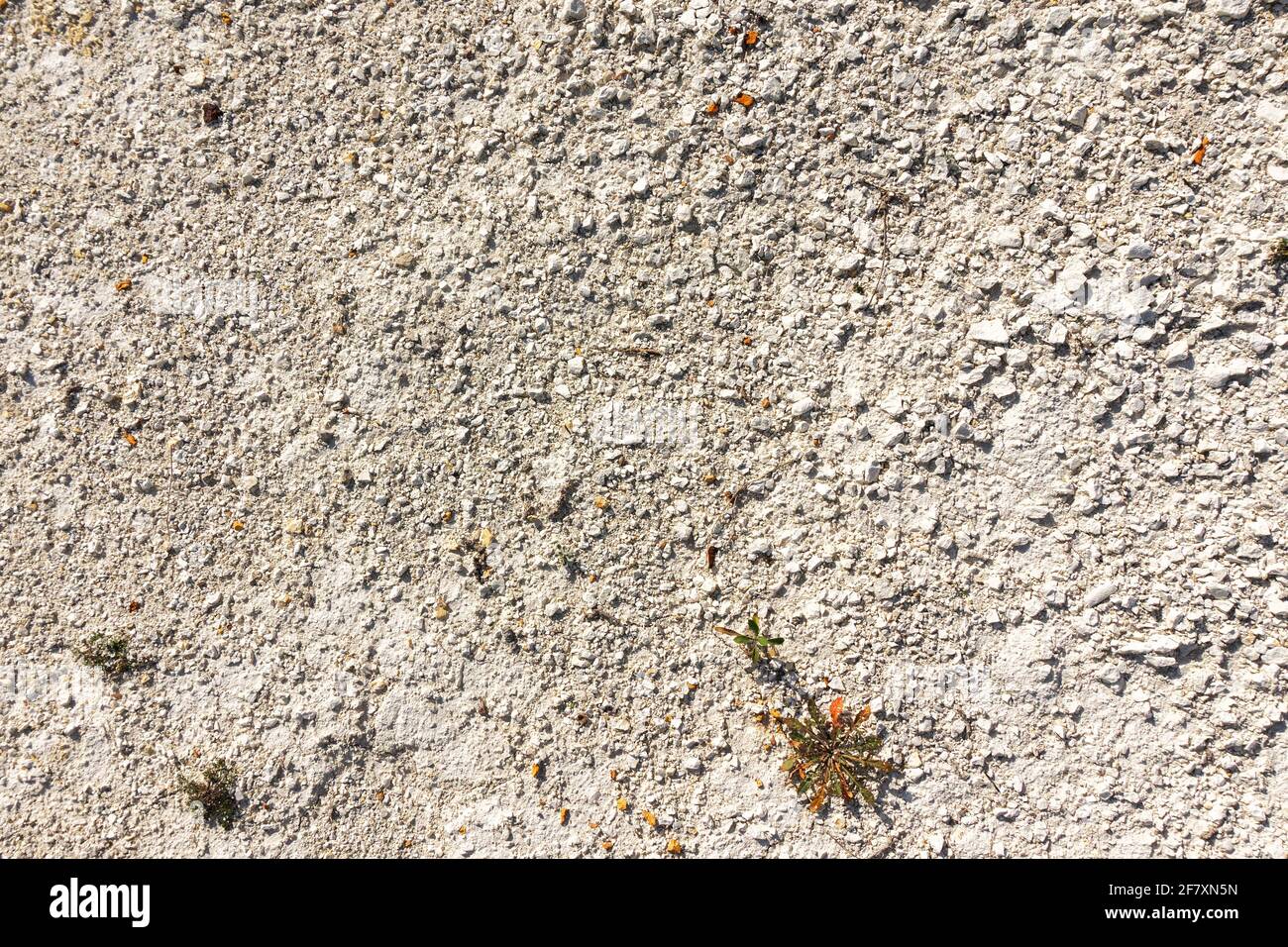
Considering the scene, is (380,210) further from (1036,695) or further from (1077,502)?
(1036,695)

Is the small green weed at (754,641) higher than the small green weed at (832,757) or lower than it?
higher

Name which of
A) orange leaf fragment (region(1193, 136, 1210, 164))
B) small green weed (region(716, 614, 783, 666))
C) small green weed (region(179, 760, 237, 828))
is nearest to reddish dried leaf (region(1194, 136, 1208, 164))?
orange leaf fragment (region(1193, 136, 1210, 164))

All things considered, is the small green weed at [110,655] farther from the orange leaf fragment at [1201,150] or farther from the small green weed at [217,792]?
the orange leaf fragment at [1201,150]

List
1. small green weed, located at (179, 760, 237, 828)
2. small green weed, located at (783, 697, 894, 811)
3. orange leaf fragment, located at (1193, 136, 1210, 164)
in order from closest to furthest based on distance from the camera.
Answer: orange leaf fragment, located at (1193, 136, 1210, 164) → small green weed, located at (783, 697, 894, 811) → small green weed, located at (179, 760, 237, 828)

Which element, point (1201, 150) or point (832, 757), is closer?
point (1201, 150)

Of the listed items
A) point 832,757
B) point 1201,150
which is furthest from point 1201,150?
point 832,757

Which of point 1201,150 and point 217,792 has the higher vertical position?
point 1201,150

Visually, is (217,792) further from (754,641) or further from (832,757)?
(832,757)

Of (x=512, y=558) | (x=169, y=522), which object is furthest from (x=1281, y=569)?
(x=169, y=522)

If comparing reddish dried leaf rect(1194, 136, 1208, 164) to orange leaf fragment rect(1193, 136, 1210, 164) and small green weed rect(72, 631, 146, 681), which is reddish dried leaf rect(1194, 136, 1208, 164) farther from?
small green weed rect(72, 631, 146, 681)

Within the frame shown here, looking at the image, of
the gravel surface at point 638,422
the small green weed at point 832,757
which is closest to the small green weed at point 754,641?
the gravel surface at point 638,422
